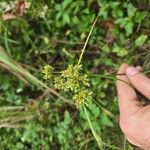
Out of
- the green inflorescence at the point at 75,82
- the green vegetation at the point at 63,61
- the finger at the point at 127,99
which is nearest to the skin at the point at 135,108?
the finger at the point at 127,99

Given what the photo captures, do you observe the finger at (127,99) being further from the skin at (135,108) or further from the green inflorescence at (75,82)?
the green inflorescence at (75,82)

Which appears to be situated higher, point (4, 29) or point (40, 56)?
point (4, 29)

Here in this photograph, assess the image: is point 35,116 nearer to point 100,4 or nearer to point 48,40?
point 48,40

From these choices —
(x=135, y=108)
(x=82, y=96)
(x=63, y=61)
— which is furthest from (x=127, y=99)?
(x=63, y=61)

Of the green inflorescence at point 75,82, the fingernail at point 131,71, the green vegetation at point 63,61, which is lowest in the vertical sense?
the green vegetation at point 63,61

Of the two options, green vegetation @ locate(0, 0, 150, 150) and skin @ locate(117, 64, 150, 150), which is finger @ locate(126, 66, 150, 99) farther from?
green vegetation @ locate(0, 0, 150, 150)

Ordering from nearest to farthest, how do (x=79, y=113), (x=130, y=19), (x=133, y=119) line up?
(x=133, y=119), (x=130, y=19), (x=79, y=113)

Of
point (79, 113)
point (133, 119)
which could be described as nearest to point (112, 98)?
point (79, 113)

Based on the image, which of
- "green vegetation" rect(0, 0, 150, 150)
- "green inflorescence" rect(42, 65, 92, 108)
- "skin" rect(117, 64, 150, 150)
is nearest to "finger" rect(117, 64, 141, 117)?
"skin" rect(117, 64, 150, 150)
